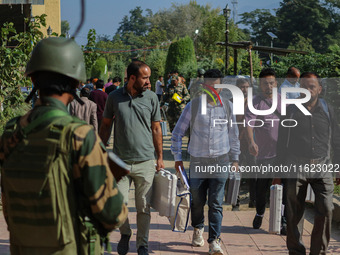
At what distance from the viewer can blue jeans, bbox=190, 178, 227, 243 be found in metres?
6.03

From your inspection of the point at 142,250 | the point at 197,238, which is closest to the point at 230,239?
the point at 197,238

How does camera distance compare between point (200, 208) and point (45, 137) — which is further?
point (200, 208)

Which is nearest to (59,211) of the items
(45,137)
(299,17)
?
(45,137)

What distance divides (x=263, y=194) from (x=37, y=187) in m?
5.31

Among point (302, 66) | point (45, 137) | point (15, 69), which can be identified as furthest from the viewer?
point (302, 66)

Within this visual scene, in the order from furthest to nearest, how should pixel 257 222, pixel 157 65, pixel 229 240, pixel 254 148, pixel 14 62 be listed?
pixel 157 65
pixel 14 62
pixel 254 148
pixel 257 222
pixel 229 240

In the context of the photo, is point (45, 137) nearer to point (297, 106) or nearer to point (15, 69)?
point (297, 106)

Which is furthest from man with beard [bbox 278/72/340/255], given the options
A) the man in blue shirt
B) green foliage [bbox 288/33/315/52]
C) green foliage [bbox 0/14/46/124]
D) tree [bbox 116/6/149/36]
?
tree [bbox 116/6/149/36]

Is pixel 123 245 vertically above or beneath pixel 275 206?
beneath

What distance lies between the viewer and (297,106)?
5.70 m

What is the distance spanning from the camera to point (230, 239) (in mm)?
6812

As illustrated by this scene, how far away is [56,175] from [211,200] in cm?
371

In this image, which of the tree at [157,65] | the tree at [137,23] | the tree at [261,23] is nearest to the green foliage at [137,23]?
the tree at [137,23]

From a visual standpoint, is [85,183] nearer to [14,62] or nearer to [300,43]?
[14,62]
